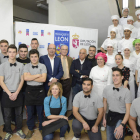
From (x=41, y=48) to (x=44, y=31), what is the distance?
446mm

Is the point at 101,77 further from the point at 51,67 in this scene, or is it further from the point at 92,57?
the point at 51,67

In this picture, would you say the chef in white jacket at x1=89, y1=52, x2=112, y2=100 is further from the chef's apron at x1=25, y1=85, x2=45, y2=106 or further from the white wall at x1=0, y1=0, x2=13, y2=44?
the white wall at x1=0, y1=0, x2=13, y2=44

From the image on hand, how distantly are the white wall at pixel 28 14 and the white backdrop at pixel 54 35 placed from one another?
2672mm

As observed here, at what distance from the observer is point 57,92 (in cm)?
260

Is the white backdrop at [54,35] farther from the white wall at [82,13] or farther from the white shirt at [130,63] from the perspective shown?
the white shirt at [130,63]

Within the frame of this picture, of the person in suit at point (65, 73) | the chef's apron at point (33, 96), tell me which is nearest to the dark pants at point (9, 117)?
the chef's apron at point (33, 96)

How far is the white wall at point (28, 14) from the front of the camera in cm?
607

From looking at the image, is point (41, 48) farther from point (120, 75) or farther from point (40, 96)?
point (120, 75)

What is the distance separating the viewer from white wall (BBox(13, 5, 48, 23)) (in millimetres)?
6074

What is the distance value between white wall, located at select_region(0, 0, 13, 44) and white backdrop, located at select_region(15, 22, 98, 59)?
157mm

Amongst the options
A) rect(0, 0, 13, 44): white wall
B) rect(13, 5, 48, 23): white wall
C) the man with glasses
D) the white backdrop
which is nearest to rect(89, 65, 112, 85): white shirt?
the man with glasses

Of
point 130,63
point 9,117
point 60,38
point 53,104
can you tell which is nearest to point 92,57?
point 130,63

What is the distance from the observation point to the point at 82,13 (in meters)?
5.60

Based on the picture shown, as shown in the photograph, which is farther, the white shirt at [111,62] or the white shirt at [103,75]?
the white shirt at [111,62]
